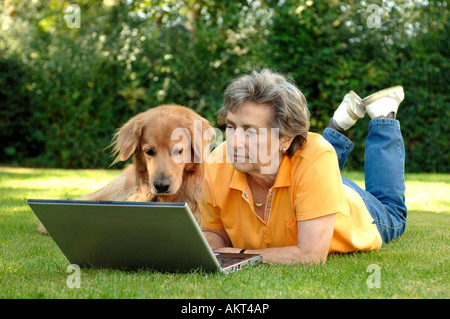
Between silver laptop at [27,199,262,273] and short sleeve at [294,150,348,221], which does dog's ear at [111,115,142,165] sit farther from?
short sleeve at [294,150,348,221]

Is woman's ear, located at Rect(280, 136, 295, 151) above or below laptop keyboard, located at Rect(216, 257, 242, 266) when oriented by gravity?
above

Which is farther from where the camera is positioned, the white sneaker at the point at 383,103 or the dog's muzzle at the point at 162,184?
the white sneaker at the point at 383,103

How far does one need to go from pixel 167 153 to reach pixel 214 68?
7233mm

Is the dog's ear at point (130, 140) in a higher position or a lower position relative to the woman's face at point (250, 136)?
lower

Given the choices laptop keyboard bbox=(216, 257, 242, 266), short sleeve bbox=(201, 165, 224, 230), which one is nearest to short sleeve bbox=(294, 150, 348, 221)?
laptop keyboard bbox=(216, 257, 242, 266)

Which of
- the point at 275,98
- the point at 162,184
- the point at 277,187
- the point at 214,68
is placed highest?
the point at 214,68

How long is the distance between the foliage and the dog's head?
6114 millimetres

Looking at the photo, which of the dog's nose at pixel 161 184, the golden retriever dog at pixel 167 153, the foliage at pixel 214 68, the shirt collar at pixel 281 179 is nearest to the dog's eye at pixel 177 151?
the golden retriever dog at pixel 167 153

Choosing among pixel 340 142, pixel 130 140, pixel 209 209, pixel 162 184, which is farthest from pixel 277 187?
pixel 340 142

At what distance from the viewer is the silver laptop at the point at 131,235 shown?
Answer: 2.38 m

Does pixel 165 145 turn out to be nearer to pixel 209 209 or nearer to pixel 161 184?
pixel 161 184

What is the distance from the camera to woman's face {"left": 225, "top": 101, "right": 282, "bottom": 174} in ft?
9.60

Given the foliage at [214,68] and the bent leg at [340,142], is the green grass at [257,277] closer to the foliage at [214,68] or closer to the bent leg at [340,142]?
the bent leg at [340,142]

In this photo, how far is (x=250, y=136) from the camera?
9.59 feet
